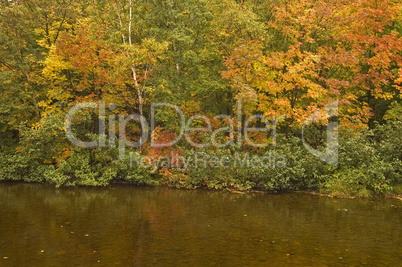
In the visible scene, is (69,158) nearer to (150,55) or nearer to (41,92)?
(41,92)

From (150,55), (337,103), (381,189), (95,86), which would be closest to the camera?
(381,189)

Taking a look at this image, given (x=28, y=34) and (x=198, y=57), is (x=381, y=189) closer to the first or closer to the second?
(x=198, y=57)

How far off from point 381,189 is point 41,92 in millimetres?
20223

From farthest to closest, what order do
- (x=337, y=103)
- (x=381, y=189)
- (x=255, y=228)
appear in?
(x=337, y=103), (x=381, y=189), (x=255, y=228)

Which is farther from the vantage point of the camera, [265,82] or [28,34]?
[28,34]

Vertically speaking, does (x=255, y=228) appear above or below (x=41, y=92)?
below

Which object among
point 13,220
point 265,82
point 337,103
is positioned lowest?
point 13,220

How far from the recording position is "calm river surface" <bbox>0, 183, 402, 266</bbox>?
8969 mm

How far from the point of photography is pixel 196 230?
1133 centimetres

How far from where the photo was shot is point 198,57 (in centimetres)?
2081

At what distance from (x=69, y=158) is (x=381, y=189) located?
54.0 ft

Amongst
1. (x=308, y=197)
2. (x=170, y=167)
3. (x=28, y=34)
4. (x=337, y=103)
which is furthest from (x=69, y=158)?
(x=337, y=103)

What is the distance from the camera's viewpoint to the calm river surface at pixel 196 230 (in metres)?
8.97

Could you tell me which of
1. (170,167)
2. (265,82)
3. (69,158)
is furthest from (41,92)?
(265,82)
